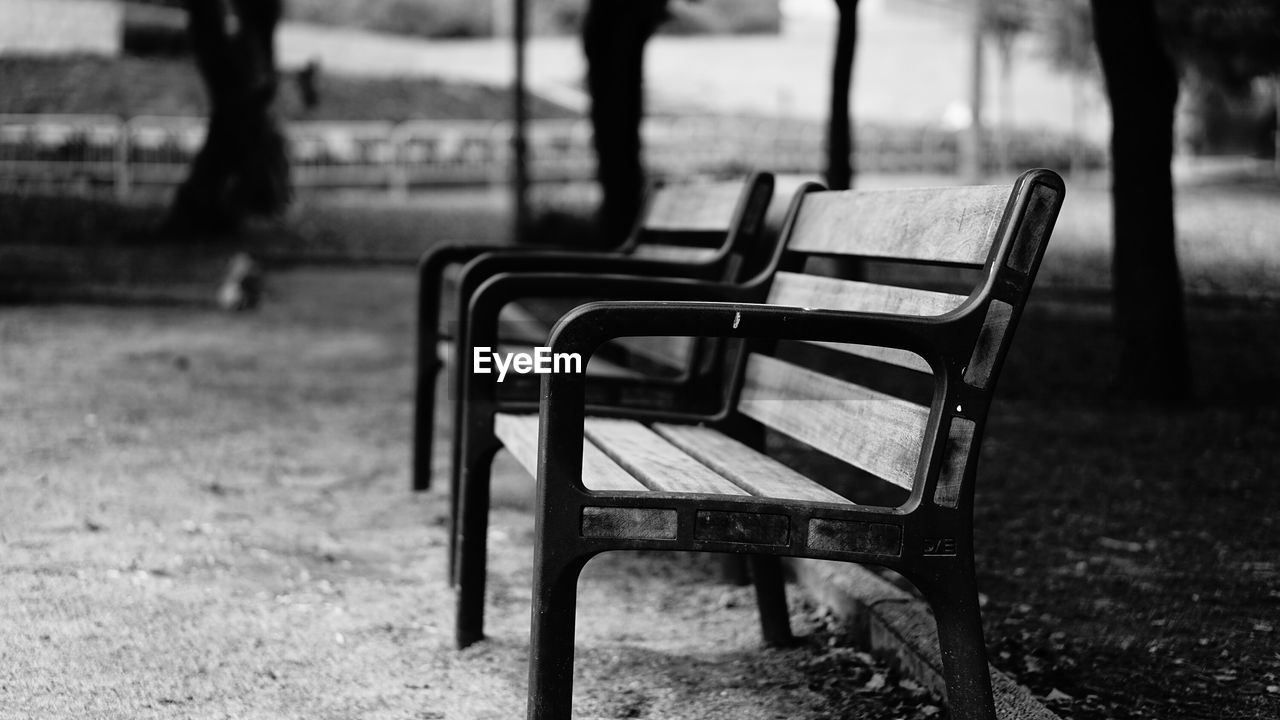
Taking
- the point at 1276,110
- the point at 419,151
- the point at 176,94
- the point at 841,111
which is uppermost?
the point at 841,111

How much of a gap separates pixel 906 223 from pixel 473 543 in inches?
46.6

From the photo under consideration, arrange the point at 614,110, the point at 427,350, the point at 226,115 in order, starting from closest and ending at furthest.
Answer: the point at 427,350 → the point at 614,110 → the point at 226,115

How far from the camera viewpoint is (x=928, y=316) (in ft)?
7.20

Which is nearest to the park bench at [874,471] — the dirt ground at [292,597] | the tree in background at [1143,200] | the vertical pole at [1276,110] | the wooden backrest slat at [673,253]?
the dirt ground at [292,597]

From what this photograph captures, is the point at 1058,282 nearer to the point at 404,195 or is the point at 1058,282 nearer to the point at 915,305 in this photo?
the point at 915,305

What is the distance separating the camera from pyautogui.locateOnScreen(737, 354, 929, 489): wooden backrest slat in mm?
2346

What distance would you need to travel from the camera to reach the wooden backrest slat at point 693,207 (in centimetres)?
385

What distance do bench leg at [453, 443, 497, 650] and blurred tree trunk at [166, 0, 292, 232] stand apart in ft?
43.8

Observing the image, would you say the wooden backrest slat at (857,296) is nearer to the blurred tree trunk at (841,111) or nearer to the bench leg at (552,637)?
the bench leg at (552,637)

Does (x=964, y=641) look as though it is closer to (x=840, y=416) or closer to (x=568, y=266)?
(x=840, y=416)

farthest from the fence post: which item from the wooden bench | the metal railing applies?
the wooden bench

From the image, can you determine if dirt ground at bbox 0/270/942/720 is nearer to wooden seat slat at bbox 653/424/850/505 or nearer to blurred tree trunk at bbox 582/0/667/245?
wooden seat slat at bbox 653/424/850/505

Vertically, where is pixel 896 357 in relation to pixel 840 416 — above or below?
above

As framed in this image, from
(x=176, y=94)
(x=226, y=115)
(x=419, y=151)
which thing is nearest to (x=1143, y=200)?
(x=226, y=115)
